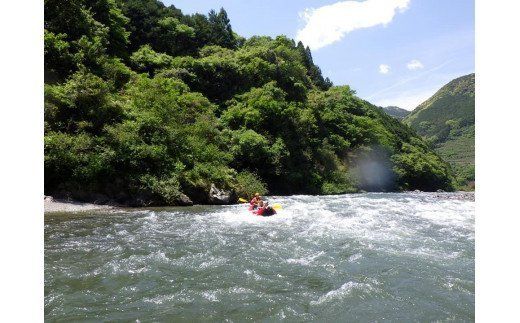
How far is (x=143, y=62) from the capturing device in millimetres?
34312

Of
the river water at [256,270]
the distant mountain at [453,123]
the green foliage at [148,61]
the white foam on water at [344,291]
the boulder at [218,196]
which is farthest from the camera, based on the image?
the distant mountain at [453,123]

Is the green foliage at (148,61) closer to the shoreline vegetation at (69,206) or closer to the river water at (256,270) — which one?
the shoreline vegetation at (69,206)

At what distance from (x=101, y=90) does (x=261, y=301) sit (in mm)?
17374

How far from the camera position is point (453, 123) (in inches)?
5221

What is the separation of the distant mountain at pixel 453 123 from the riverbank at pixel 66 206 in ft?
251

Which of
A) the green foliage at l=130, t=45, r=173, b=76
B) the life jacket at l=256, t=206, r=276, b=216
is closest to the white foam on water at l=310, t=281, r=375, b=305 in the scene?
the life jacket at l=256, t=206, r=276, b=216

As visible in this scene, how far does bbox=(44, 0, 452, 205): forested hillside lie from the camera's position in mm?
19234

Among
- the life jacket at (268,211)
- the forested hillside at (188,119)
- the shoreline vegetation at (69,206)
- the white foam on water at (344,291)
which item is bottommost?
the white foam on water at (344,291)

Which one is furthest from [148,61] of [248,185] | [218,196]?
[218,196]

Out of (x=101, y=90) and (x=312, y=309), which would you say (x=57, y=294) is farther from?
(x=101, y=90)

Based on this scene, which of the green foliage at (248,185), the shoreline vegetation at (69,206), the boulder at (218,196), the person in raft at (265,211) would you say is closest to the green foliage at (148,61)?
the green foliage at (248,185)

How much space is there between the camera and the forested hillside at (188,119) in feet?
63.1

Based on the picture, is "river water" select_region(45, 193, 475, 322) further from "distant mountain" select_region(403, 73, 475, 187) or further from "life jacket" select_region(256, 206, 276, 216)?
"distant mountain" select_region(403, 73, 475, 187)

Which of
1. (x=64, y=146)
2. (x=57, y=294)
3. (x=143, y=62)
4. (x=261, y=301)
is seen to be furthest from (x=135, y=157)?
(x=143, y=62)
